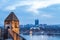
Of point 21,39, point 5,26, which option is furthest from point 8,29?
point 21,39

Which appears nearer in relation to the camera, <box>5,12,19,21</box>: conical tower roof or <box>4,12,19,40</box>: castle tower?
<box>5,12,19,21</box>: conical tower roof

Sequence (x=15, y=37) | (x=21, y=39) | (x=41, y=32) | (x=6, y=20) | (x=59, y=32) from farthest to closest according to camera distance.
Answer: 1. (x=41, y=32)
2. (x=59, y=32)
3. (x=6, y=20)
4. (x=15, y=37)
5. (x=21, y=39)

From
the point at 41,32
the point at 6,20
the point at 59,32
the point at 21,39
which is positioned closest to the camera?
the point at 21,39

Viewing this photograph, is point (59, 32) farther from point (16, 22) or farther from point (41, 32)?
point (16, 22)

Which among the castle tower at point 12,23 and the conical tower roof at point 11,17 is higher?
the conical tower roof at point 11,17

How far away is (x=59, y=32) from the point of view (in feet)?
418

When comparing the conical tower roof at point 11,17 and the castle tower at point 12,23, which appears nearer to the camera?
the conical tower roof at point 11,17

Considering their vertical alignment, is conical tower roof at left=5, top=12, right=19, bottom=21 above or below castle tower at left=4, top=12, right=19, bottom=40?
above

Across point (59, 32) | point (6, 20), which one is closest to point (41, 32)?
point (59, 32)

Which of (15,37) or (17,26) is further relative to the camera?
(17,26)

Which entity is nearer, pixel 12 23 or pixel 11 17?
pixel 11 17

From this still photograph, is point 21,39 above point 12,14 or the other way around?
the other way around

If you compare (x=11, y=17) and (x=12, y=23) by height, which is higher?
(x=11, y=17)

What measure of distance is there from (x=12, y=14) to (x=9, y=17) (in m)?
0.27
